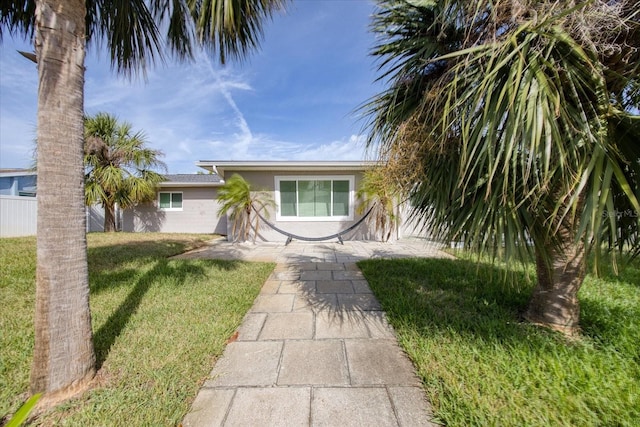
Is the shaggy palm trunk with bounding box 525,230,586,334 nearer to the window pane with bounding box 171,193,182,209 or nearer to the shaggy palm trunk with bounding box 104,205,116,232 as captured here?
the window pane with bounding box 171,193,182,209

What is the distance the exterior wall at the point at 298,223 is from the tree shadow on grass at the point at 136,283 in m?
3.12

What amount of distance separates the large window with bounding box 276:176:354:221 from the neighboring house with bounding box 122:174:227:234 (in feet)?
14.5

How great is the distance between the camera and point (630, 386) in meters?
1.58

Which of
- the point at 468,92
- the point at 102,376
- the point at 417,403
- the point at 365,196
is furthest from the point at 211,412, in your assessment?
the point at 365,196

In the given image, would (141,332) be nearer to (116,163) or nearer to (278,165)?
(278,165)

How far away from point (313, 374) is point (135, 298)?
8.68ft

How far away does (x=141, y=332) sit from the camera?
2.32 metres

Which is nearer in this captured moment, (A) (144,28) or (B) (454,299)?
(A) (144,28)

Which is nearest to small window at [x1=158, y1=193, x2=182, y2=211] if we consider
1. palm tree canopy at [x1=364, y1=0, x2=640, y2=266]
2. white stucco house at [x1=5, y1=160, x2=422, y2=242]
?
white stucco house at [x1=5, y1=160, x2=422, y2=242]

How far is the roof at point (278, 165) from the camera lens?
24.9 ft

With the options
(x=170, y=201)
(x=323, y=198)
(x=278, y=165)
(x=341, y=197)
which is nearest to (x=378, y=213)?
(x=341, y=197)

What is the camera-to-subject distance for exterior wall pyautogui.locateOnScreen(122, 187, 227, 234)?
11.0 m

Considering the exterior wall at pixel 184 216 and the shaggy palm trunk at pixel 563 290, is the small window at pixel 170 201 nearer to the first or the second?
the exterior wall at pixel 184 216

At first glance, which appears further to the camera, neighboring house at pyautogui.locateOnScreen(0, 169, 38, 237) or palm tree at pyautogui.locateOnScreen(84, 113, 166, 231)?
palm tree at pyautogui.locateOnScreen(84, 113, 166, 231)
